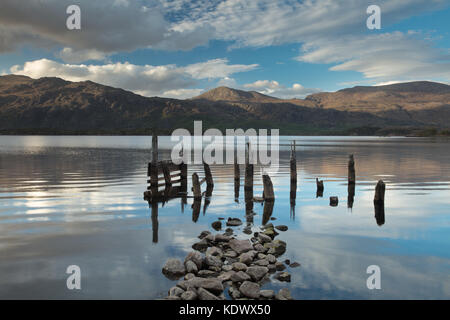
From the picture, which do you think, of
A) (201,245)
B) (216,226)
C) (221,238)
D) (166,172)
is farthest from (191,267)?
(166,172)

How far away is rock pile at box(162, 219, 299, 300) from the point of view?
28.7ft

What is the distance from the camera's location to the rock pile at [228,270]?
873 centimetres

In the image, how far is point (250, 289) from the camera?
877 centimetres

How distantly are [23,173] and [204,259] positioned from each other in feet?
116

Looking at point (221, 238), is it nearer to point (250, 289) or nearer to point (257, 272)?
point (257, 272)

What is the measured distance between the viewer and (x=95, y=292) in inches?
377

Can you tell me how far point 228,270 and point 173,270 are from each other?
5.77ft

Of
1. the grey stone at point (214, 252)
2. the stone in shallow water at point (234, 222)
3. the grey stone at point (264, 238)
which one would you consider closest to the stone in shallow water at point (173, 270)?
the grey stone at point (214, 252)

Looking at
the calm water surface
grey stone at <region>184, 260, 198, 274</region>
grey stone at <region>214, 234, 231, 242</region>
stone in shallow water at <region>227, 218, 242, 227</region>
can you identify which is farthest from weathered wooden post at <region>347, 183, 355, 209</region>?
grey stone at <region>184, 260, 198, 274</region>

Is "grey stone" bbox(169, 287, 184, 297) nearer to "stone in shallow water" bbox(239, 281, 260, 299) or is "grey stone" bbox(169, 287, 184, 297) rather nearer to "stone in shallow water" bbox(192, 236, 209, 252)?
"stone in shallow water" bbox(239, 281, 260, 299)

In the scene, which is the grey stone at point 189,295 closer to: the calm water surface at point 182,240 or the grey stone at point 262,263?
the calm water surface at point 182,240
